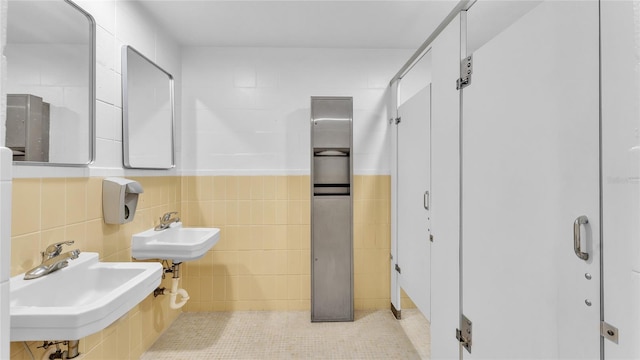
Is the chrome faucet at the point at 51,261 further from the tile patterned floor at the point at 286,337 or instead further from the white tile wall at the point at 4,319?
the tile patterned floor at the point at 286,337

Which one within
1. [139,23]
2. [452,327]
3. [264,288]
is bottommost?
[264,288]

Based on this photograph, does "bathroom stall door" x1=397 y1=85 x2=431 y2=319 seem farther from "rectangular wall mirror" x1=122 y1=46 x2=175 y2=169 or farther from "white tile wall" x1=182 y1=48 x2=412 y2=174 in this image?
"rectangular wall mirror" x1=122 y1=46 x2=175 y2=169

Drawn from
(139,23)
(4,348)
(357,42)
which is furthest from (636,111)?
(139,23)

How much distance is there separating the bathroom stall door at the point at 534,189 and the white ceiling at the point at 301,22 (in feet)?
3.87

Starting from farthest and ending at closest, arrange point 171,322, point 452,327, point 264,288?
point 264,288, point 171,322, point 452,327

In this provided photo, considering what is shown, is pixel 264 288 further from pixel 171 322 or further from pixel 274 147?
pixel 274 147

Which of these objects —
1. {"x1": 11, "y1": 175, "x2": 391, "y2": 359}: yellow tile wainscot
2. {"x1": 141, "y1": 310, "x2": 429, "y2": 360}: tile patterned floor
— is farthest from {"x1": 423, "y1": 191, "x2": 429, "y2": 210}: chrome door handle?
{"x1": 141, "y1": 310, "x2": 429, "y2": 360}: tile patterned floor

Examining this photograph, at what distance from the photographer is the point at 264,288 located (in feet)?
9.43

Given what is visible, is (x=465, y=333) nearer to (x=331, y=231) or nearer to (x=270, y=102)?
(x=331, y=231)

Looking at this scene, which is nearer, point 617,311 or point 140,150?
point 617,311

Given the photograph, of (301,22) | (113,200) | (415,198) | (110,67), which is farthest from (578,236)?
(110,67)

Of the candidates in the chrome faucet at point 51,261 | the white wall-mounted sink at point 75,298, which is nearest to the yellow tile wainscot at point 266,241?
the white wall-mounted sink at point 75,298

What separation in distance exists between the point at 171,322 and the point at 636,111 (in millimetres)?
3136

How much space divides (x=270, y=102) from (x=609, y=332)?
2.70 metres
